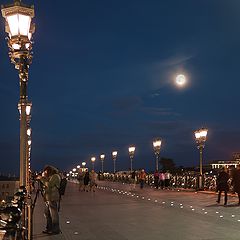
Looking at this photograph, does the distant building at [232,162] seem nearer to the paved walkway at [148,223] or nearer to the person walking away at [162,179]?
the person walking away at [162,179]

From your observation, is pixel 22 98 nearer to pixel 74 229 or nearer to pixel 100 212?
pixel 74 229

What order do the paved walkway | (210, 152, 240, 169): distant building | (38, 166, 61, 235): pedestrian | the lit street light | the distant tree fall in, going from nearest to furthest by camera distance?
1. the lit street light
2. the paved walkway
3. (38, 166, 61, 235): pedestrian
4. (210, 152, 240, 169): distant building
5. the distant tree

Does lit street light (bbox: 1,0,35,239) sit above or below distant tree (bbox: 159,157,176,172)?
above

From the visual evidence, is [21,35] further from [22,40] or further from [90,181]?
[90,181]

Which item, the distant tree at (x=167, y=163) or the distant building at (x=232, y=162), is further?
the distant tree at (x=167, y=163)

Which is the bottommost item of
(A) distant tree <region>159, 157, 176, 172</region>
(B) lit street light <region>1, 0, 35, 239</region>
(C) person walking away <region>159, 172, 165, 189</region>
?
(C) person walking away <region>159, 172, 165, 189</region>

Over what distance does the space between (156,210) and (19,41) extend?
35.4 feet

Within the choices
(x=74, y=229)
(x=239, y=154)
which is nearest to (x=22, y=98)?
(x=74, y=229)

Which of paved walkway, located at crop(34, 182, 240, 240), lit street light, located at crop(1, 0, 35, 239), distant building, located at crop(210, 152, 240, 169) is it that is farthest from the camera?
distant building, located at crop(210, 152, 240, 169)

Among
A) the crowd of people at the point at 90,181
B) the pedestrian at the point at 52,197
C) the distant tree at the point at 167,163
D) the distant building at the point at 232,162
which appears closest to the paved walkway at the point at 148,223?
the pedestrian at the point at 52,197

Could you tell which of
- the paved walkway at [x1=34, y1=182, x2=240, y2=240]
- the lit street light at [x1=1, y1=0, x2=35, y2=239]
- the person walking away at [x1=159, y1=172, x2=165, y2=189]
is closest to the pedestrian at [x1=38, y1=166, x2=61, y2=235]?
the paved walkway at [x1=34, y1=182, x2=240, y2=240]

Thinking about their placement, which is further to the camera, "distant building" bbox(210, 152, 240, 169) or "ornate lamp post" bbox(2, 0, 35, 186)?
"distant building" bbox(210, 152, 240, 169)

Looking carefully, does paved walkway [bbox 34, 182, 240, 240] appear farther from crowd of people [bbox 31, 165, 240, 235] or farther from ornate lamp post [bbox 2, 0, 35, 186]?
ornate lamp post [bbox 2, 0, 35, 186]

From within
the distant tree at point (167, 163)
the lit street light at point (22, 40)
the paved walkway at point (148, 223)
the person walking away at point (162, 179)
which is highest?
the lit street light at point (22, 40)
